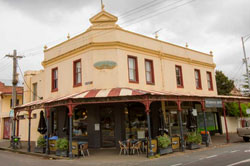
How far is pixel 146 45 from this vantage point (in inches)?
659

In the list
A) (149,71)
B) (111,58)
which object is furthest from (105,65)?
(149,71)

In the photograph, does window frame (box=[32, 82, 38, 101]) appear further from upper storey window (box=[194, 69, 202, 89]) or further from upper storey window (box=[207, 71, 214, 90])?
upper storey window (box=[207, 71, 214, 90])

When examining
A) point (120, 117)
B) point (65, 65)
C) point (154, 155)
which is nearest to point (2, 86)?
point (65, 65)

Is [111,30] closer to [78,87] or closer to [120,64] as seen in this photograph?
[120,64]

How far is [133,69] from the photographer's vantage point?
15797 millimetres

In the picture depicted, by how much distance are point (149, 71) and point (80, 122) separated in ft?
20.3

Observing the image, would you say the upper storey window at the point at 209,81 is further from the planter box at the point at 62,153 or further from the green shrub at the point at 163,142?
the planter box at the point at 62,153

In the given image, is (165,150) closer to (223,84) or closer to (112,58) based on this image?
(112,58)

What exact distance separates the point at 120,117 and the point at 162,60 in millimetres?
5948

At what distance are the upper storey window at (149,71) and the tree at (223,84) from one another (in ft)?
59.0

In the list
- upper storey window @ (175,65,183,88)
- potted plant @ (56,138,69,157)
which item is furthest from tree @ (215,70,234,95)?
potted plant @ (56,138,69,157)

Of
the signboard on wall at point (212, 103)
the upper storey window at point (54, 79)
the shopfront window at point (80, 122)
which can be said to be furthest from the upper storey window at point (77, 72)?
the signboard on wall at point (212, 103)

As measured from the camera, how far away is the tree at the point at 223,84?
30.8 meters

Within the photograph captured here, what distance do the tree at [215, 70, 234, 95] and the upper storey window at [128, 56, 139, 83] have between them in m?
19.4
